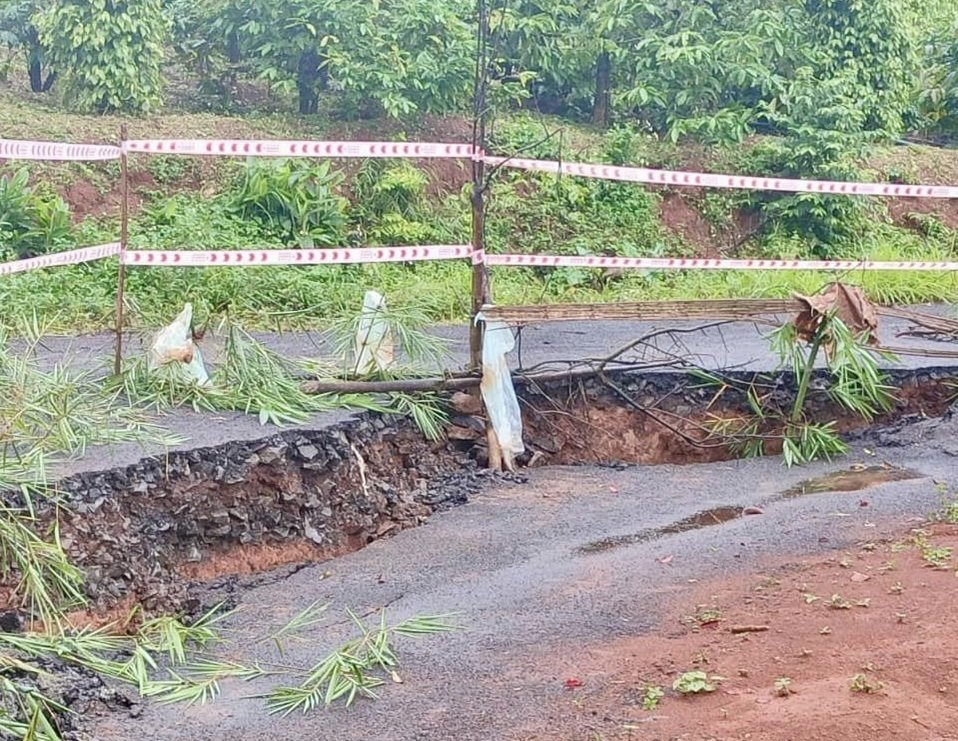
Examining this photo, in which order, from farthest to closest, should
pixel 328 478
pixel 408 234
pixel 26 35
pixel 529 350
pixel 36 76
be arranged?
pixel 36 76 → pixel 26 35 → pixel 408 234 → pixel 529 350 → pixel 328 478

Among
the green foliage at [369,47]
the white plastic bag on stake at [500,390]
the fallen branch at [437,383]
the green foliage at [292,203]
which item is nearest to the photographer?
the fallen branch at [437,383]

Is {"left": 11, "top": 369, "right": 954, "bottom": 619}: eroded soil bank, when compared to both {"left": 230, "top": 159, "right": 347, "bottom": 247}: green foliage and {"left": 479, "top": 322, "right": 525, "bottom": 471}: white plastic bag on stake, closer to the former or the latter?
{"left": 479, "top": 322, "right": 525, "bottom": 471}: white plastic bag on stake

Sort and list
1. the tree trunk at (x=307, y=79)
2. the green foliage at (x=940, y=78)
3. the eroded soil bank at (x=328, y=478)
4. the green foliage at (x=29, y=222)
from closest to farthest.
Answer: the eroded soil bank at (x=328, y=478) → the green foliage at (x=29, y=222) → the tree trunk at (x=307, y=79) → the green foliage at (x=940, y=78)

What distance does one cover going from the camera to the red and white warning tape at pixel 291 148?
711cm

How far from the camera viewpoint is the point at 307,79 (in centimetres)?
1395

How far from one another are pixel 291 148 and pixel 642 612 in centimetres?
395

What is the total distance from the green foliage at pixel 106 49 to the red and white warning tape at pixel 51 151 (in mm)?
5014

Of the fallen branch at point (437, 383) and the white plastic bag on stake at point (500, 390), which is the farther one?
the white plastic bag on stake at point (500, 390)

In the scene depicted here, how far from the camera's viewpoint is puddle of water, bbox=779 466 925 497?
662cm

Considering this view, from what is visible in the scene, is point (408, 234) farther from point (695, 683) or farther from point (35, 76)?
point (695, 683)

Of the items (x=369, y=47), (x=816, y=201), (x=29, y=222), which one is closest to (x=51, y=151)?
(x=29, y=222)

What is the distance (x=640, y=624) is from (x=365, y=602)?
51.4 inches

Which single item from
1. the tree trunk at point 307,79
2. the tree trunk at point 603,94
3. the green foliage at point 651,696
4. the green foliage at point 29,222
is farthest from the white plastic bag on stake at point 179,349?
the tree trunk at point 603,94

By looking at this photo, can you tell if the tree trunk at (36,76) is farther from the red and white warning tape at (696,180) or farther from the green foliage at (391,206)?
the red and white warning tape at (696,180)
